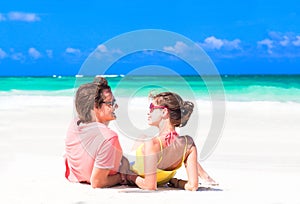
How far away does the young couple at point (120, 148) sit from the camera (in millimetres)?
4363

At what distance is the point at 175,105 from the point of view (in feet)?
14.7

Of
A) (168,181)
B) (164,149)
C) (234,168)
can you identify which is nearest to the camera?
(164,149)

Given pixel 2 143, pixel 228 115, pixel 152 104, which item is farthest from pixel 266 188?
pixel 228 115

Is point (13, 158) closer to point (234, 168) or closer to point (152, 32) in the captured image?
point (152, 32)

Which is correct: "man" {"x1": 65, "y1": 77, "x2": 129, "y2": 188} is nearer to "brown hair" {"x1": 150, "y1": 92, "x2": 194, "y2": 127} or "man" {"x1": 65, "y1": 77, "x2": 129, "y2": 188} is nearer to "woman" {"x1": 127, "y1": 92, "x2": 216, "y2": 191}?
"woman" {"x1": 127, "y1": 92, "x2": 216, "y2": 191}

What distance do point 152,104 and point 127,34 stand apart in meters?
1.66

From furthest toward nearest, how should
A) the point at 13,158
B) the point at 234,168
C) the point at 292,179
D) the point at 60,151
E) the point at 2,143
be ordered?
the point at 2,143 < the point at 60,151 < the point at 13,158 < the point at 234,168 < the point at 292,179

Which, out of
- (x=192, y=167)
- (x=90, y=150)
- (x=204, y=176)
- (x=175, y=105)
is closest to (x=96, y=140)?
(x=90, y=150)

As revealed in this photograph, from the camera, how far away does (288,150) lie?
7.18m

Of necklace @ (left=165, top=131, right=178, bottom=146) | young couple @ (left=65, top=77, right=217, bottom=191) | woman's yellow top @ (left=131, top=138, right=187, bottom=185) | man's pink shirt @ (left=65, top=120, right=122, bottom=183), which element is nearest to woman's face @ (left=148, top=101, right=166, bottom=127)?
young couple @ (left=65, top=77, right=217, bottom=191)

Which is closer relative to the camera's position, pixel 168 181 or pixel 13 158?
pixel 168 181

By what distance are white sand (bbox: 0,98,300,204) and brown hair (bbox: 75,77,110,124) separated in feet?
2.15

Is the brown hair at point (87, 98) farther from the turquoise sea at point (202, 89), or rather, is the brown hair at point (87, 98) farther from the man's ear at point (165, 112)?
the turquoise sea at point (202, 89)

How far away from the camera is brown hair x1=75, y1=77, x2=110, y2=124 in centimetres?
447
